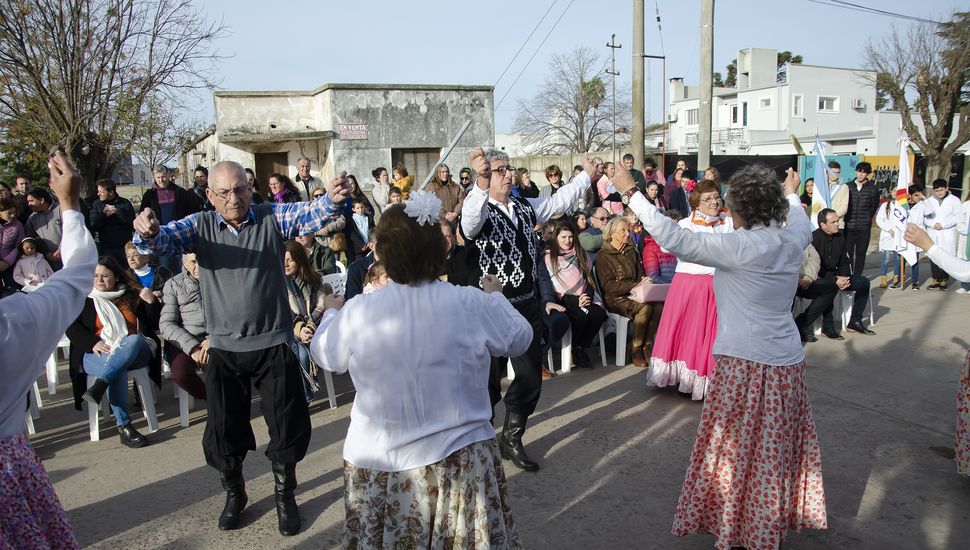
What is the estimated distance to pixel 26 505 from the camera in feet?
6.79

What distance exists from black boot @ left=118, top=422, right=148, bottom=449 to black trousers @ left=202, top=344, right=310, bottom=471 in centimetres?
175

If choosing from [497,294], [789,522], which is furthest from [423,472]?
[789,522]

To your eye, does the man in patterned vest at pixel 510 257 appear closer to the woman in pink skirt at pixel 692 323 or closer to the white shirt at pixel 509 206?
the white shirt at pixel 509 206

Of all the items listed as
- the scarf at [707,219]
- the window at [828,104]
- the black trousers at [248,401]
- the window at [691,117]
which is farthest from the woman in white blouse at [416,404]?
the window at [691,117]

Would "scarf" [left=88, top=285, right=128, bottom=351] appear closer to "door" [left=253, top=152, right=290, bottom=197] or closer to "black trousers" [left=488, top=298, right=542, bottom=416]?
"black trousers" [left=488, top=298, right=542, bottom=416]

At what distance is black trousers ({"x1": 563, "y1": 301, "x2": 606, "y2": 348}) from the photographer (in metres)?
6.81

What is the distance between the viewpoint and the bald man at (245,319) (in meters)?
3.49

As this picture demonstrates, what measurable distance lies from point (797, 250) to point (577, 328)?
3598mm

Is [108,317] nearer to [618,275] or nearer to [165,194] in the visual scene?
[165,194]

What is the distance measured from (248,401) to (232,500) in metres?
0.58

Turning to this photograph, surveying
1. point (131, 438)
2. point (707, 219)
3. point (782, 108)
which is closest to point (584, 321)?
point (707, 219)

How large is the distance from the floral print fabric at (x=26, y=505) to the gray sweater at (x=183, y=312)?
3243mm

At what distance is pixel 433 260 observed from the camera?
2367 mm

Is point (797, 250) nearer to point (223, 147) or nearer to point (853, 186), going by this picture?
point (853, 186)
